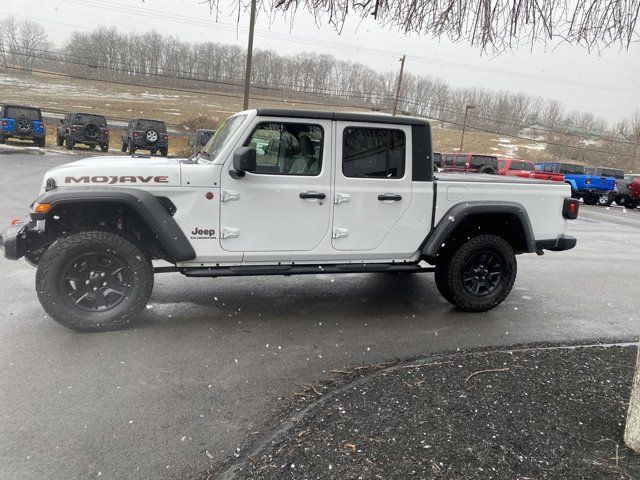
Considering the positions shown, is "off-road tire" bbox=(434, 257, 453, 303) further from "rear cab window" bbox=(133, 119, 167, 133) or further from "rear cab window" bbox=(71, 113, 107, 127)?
"rear cab window" bbox=(71, 113, 107, 127)

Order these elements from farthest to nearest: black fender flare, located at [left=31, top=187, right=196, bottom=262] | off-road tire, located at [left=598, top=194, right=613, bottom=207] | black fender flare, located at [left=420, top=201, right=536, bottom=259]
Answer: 1. off-road tire, located at [left=598, top=194, right=613, bottom=207]
2. black fender flare, located at [left=420, top=201, right=536, bottom=259]
3. black fender flare, located at [left=31, top=187, right=196, bottom=262]

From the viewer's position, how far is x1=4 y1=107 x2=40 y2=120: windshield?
69.5 ft

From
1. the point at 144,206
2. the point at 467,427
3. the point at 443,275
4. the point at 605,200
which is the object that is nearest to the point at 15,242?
the point at 144,206

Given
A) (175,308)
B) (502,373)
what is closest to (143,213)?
(175,308)

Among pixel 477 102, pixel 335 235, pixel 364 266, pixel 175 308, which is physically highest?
pixel 477 102

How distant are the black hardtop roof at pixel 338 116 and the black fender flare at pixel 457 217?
974 millimetres

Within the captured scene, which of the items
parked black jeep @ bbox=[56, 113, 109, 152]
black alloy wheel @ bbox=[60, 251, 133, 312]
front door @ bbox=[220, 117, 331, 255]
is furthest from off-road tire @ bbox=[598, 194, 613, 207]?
parked black jeep @ bbox=[56, 113, 109, 152]

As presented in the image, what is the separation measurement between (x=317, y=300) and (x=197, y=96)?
73939mm

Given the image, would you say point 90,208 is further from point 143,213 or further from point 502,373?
point 502,373

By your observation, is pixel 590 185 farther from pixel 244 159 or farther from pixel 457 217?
pixel 244 159

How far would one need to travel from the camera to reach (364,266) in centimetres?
475

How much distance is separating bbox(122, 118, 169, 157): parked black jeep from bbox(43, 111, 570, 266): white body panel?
1867cm

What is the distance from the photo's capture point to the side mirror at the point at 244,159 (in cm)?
404

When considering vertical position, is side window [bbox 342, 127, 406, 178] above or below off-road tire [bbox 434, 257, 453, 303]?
above
